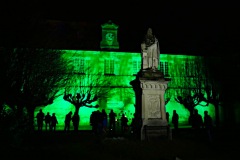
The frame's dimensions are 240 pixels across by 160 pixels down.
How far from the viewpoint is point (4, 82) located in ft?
39.2

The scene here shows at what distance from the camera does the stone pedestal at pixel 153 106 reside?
1103 cm

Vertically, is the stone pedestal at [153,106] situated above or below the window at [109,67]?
below

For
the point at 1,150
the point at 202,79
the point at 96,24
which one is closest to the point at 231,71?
the point at 202,79

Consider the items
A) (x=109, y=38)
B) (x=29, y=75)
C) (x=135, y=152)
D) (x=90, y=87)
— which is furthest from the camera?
(x=109, y=38)

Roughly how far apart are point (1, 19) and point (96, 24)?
97.9ft

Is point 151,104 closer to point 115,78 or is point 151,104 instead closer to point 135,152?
point 135,152

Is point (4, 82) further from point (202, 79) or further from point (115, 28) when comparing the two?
point (115, 28)

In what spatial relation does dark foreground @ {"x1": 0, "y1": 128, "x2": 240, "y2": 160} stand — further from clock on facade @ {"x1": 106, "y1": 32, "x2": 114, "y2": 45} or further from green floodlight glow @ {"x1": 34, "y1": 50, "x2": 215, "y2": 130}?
clock on facade @ {"x1": 106, "y1": 32, "x2": 114, "y2": 45}

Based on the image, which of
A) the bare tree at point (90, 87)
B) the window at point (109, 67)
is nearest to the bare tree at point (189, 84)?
the bare tree at point (90, 87)

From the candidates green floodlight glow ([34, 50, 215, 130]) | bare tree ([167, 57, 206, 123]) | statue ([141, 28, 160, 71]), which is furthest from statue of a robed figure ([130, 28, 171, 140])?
green floodlight glow ([34, 50, 215, 130])

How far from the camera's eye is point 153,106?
36.9 feet

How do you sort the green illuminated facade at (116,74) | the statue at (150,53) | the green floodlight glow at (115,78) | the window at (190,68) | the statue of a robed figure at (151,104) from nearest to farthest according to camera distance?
the statue of a robed figure at (151,104)
the statue at (150,53)
the window at (190,68)
the green illuminated facade at (116,74)
the green floodlight glow at (115,78)

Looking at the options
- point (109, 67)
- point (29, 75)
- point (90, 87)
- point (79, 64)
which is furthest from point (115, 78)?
point (29, 75)

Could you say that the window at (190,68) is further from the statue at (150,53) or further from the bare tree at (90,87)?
the statue at (150,53)
